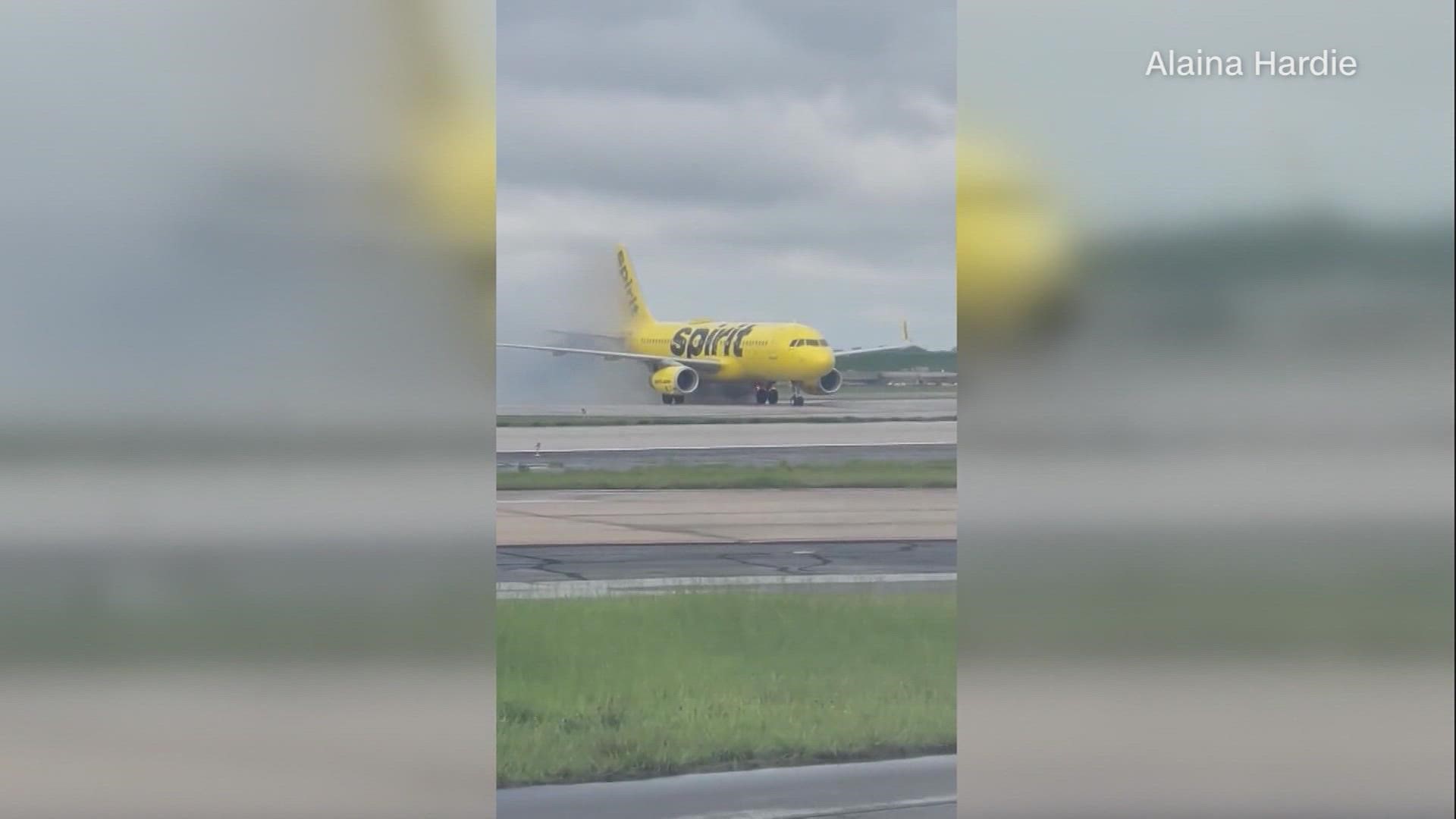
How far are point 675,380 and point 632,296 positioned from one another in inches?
10.2

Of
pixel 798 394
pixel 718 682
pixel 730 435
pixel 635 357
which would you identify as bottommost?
pixel 718 682

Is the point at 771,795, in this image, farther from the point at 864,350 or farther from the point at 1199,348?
the point at 1199,348

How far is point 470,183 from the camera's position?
4.06 metres

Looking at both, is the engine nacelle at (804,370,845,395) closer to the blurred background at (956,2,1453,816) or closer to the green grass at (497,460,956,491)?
the green grass at (497,460,956,491)

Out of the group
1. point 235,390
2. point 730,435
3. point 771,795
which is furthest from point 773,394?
point 235,390

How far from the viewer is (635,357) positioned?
4.19m

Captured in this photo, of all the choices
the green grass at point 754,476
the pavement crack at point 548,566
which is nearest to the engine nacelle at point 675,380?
the green grass at point 754,476

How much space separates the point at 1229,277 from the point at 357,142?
2.39 metres

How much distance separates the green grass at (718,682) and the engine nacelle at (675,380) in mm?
576

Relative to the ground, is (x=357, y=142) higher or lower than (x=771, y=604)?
higher

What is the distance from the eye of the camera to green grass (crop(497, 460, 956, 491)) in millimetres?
4211

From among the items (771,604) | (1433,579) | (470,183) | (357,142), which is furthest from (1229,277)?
(357,142)

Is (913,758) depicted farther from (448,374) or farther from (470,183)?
(470,183)

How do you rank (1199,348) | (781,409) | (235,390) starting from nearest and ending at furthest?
1. (235,390)
2. (1199,348)
3. (781,409)
